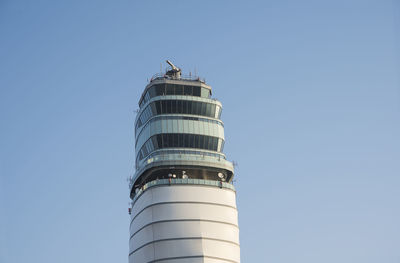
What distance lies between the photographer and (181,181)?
96.2 metres

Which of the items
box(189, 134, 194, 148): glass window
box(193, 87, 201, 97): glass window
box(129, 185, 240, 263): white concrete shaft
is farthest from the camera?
box(193, 87, 201, 97): glass window

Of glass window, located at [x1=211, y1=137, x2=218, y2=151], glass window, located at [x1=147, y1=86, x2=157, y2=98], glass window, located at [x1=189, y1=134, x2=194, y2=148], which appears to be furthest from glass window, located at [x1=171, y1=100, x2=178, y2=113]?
glass window, located at [x1=211, y1=137, x2=218, y2=151]

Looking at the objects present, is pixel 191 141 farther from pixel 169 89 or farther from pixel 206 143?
pixel 169 89

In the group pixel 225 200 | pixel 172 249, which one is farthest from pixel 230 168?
pixel 172 249

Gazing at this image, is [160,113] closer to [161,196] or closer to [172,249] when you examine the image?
[161,196]

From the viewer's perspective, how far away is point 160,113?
10400 centimetres

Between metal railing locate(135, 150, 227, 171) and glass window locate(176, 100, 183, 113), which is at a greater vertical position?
glass window locate(176, 100, 183, 113)

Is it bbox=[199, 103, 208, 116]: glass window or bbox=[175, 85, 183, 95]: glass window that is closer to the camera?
bbox=[199, 103, 208, 116]: glass window

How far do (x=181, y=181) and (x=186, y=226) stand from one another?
8684mm

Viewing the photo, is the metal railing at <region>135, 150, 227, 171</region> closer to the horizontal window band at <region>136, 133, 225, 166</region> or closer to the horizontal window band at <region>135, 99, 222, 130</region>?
the horizontal window band at <region>136, 133, 225, 166</region>

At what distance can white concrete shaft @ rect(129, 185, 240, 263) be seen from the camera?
90375 millimetres

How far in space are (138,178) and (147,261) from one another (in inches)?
710

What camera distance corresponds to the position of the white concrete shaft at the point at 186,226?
3558 inches

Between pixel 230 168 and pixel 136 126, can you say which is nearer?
pixel 230 168
